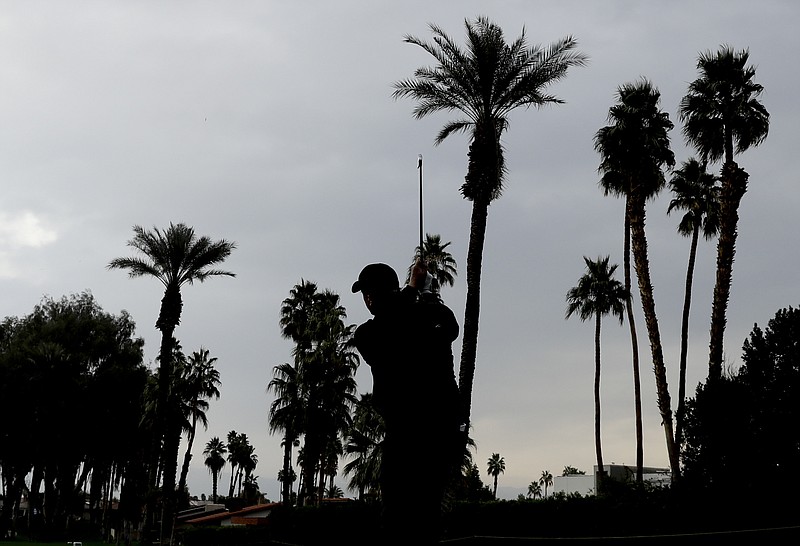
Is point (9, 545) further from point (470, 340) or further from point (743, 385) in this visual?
point (743, 385)

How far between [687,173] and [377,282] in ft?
134

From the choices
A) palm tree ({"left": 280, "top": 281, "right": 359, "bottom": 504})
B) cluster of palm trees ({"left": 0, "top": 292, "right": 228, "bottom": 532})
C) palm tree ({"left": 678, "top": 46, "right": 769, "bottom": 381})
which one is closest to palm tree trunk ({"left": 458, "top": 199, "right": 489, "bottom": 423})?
palm tree ({"left": 678, "top": 46, "right": 769, "bottom": 381})

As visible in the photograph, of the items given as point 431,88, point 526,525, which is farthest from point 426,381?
point 526,525

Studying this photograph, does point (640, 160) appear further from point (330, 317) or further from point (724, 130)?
point (330, 317)

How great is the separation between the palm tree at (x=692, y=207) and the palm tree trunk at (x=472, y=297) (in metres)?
19.0

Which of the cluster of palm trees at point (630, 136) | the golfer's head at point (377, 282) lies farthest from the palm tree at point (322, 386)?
the golfer's head at point (377, 282)

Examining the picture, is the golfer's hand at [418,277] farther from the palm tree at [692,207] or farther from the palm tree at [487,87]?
the palm tree at [692,207]

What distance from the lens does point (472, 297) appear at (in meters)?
23.3

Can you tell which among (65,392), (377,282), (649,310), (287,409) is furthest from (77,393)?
(377,282)

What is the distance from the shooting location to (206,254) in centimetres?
3562

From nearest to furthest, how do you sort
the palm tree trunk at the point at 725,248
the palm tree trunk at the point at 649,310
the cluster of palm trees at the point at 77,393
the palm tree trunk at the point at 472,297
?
the palm tree trunk at the point at 472,297 < the palm tree trunk at the point at 725,248 < the palm tree trunk at the point at 649,310 < the cluster of palm trees at the point at 77,393

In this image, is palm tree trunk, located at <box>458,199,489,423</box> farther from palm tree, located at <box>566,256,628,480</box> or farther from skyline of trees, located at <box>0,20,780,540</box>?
palm tree, located at <box>566,256,628,480</box>

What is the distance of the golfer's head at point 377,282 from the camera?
3664 millimetres

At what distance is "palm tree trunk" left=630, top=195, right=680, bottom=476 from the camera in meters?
35.6
